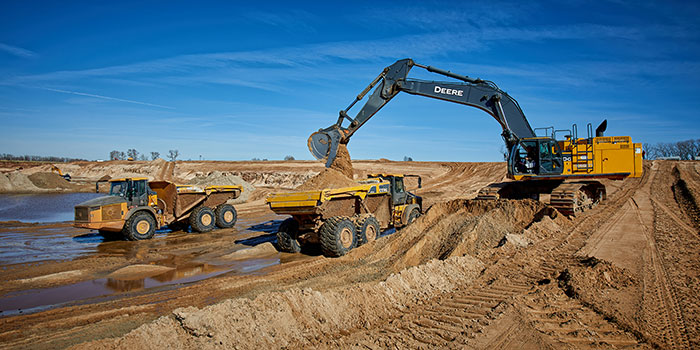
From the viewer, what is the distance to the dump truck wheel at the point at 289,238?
35.5 feet

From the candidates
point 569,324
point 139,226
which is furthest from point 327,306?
point 139,226

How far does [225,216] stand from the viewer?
16453 millimetres

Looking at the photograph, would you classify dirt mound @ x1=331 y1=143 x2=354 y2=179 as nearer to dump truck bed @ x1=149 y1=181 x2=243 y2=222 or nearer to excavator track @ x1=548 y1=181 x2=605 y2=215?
dump truck bed @ x1=149 y1=181 x2=243 y2=222

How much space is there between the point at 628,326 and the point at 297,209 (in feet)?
23.4

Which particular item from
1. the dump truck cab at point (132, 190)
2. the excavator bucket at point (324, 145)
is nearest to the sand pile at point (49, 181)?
the dump truck cab at point (132, 190)

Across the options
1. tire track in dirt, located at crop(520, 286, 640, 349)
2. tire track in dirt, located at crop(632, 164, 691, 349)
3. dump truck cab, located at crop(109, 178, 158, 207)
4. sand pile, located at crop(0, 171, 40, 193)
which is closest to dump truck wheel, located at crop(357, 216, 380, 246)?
tire track in dirt, located at crop(520, 286, 640, 349)

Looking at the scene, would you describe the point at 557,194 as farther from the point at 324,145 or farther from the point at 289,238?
the point at 289,238

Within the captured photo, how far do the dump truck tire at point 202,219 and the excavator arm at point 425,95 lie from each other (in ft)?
16.7

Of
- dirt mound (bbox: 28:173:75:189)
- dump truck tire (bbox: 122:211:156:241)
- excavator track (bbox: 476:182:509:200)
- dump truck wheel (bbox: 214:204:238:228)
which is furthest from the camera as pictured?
dirt mound (bbox: 28:173:75:189)

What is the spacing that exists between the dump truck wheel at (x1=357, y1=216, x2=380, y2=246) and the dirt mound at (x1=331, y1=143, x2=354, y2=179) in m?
3.50

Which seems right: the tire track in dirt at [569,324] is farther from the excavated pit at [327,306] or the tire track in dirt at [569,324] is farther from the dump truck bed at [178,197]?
the dump truck bed at [178,197]

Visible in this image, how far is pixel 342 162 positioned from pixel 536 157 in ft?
21.8

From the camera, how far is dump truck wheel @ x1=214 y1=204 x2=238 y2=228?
641 inches

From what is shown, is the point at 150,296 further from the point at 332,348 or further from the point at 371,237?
the point at 371,237
